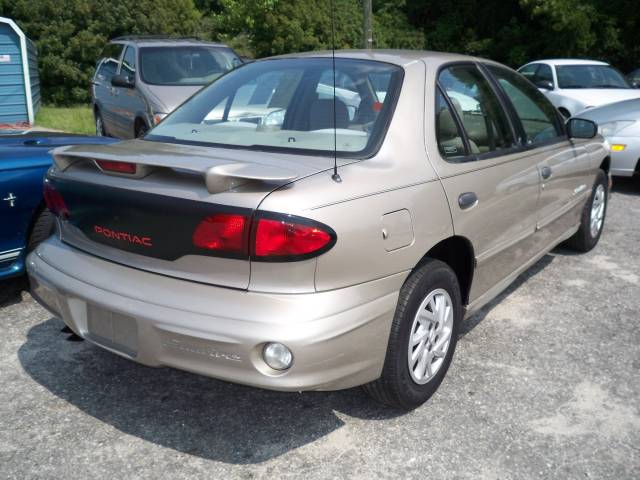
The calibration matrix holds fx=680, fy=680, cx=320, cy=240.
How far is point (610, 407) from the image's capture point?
311 cm

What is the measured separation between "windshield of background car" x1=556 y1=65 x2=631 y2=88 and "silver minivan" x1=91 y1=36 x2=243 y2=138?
526 centimetres

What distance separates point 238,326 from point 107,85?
8385 millimetres

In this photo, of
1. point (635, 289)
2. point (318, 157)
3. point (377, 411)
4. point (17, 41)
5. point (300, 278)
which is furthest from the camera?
point (17, 41)

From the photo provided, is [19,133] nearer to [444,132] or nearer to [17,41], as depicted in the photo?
[444,132]

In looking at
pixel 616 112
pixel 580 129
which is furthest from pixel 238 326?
pixel 616 112

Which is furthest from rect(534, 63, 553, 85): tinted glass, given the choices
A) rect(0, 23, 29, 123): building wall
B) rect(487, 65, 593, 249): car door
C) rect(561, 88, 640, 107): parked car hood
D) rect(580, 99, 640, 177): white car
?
rect(0, 23, 29, 123): building wall

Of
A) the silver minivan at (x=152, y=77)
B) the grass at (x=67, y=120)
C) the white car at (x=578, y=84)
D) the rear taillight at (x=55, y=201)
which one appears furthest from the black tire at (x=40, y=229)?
the grass at (x=67, y=120)

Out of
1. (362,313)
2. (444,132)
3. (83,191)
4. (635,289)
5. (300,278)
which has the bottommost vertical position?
(635,289)

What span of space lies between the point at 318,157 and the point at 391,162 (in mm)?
304

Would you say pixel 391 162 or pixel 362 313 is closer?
pixel 362 313

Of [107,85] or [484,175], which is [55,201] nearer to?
[484,175]

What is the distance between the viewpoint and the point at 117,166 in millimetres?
2715

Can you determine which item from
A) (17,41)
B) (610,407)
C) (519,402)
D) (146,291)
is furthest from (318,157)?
(17,41)

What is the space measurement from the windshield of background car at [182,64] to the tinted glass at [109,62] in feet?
3.34
